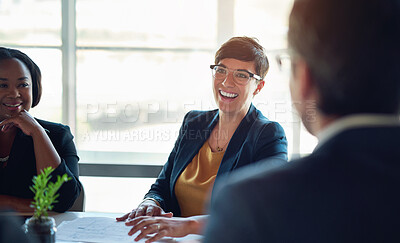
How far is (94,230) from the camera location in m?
1.42

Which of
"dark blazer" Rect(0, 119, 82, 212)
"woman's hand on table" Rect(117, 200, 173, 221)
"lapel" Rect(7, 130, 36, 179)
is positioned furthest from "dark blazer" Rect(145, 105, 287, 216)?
"lapel" Rect(7, 130, 36, 179)

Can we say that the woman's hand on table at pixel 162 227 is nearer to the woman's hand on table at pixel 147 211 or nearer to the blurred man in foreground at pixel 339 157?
the woman's hand on table at pixel 147 211

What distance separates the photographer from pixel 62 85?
3.01 metres

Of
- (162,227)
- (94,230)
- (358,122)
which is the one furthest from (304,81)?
(94,230)

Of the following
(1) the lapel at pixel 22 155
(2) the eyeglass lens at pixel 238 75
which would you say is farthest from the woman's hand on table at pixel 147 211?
(2) the eyeglass lens at pixel 238 75

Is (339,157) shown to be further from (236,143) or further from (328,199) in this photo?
(236,143)

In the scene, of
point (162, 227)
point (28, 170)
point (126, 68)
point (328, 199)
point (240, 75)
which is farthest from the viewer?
point (126, 68)

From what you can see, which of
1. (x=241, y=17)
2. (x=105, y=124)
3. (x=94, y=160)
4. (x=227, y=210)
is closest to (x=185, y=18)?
(x=241, y=17)

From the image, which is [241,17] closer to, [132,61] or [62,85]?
[132,61]

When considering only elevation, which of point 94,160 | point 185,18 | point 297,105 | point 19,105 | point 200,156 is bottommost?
point 94,160

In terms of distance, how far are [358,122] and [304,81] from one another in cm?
12

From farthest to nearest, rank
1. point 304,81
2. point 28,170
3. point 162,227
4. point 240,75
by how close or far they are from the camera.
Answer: point 240,75, point 28,170, point 162,227, point 304,81

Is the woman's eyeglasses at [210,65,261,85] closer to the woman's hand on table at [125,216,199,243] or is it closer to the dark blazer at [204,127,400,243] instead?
the woman's hand on table at [125,216,199,243]

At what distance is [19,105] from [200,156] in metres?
0.98
